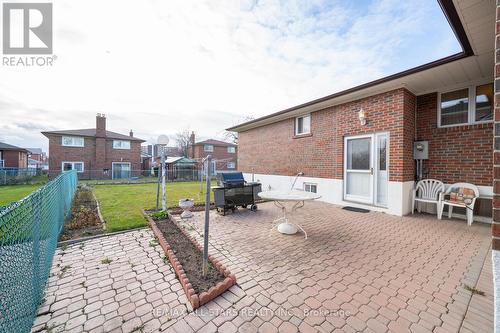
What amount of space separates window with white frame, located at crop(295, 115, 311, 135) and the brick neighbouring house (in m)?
19.4

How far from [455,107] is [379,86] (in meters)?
2.24

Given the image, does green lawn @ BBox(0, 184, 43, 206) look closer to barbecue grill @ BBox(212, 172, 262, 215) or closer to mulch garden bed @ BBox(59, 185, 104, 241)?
mulch garden bed @ BBox(59, 185, 104, 241)

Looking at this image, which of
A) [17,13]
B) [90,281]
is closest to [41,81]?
[17,13]

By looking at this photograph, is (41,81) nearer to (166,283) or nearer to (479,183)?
(166,283)

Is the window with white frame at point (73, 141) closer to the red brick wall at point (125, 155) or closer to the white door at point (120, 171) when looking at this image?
the red brick wall at point (125, 155)

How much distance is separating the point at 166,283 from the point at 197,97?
1010 centimetres

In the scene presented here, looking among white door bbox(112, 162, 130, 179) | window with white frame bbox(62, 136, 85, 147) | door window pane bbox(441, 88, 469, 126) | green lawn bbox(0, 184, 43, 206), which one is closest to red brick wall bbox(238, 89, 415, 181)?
door window pane bbox(441, 88, 469, 126)

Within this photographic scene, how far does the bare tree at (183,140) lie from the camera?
117ft

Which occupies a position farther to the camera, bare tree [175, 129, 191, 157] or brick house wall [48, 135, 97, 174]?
bare tree [175, 129, 191, 157]

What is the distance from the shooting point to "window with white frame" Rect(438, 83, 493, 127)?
4.98 m

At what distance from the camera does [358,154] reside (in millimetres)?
6488

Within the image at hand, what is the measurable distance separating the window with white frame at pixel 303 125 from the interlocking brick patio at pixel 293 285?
5.25 m

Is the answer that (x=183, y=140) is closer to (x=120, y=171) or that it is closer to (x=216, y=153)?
(x=216, y=153)

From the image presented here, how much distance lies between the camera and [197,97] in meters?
10.9
